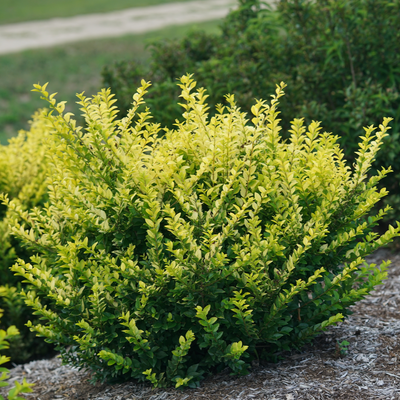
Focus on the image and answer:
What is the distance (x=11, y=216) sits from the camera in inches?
154

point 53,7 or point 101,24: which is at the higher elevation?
point 53,7

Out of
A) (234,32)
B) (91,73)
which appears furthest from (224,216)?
(91,73)

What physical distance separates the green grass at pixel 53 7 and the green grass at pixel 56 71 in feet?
25.2

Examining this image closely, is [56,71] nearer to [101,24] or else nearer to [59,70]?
[59,70]

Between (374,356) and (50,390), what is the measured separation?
2.12m

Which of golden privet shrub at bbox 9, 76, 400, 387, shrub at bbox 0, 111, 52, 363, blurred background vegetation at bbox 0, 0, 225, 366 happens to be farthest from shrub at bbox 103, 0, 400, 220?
golden privet shrub at bbox 9, 76, 400, 387

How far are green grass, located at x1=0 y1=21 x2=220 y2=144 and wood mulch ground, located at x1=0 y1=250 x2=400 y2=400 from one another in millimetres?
8092

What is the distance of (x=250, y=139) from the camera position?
104 inches

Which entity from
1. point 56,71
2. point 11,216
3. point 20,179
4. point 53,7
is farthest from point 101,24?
point 11,216

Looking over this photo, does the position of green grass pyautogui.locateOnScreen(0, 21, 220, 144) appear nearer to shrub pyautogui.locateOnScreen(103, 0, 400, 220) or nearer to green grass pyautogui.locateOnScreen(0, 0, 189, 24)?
shrub pyautogui.locateOnScreen(103, 0, 400, 220)

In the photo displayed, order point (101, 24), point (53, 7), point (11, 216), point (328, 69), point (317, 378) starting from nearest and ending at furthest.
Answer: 1. point (317, 378)
2. point (11, 216)
3. point (328, 69)
4. point (101, 24)
5. point (53, 7)

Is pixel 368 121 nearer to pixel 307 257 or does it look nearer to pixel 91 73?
pixel 307 257

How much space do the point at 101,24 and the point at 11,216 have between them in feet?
72.6

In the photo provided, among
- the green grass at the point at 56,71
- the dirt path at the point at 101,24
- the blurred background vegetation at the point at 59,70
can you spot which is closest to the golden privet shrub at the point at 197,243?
the blurred background vegetation at the point at 59,70
